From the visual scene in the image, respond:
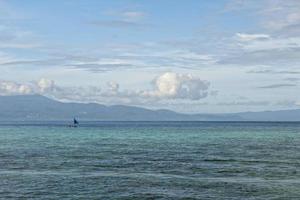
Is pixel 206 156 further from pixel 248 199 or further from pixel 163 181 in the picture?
pixel 248 199

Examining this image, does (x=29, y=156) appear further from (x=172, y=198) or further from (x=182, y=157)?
(x=172, y=198)

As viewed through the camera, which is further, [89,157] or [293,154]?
[293,154]

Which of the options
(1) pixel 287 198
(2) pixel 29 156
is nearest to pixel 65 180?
(1) pixel 287 198

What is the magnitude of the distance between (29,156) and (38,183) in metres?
26.7

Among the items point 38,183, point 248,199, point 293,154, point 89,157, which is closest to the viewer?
point 248,199

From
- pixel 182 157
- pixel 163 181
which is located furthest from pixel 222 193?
pixel 182 157

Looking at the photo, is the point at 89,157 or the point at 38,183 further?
the point at 89,157

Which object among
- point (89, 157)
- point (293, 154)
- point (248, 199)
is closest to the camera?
point (248, 199)

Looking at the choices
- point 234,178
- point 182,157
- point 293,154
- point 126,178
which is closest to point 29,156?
point 182,157

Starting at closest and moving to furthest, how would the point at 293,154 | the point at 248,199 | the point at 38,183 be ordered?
the point at 248,199, the point at 38,183, the point at 293,154

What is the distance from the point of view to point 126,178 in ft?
165

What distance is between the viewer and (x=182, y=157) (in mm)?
71938

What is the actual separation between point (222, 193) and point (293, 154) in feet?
127

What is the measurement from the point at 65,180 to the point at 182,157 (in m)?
26.2
